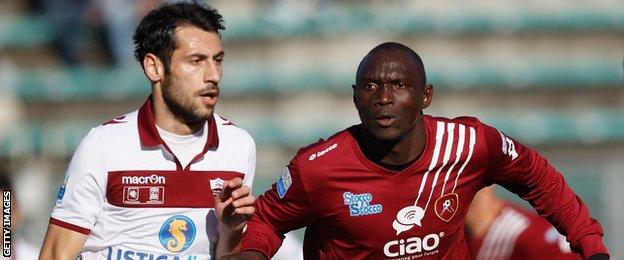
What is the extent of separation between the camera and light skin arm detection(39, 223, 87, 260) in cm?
575

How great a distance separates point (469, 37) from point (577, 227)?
9439 mm

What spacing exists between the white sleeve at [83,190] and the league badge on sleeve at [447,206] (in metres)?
1.55

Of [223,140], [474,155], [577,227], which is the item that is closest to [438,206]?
[474,155]

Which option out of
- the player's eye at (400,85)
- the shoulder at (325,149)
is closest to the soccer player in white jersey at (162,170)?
the shoulder at (325,149)

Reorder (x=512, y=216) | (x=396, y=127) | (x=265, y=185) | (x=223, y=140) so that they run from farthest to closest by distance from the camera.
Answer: (x=265, y=185)
(x=512, y=216)
(x=223, y=140)
(x=396, y=127)

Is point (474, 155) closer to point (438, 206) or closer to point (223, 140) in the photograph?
point (438, 206)

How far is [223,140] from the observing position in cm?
619

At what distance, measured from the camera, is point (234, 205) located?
5.55 metres

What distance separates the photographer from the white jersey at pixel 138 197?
19.1ft

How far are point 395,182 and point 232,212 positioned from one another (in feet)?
2.48

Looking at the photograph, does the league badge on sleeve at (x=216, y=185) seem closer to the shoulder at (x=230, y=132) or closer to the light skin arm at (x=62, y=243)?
the shoulder at (x=230, y=132)

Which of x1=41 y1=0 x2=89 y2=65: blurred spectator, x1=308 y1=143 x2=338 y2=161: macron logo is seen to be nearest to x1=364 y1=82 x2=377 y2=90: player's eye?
x1=308 y1=143 x2=338 y2=161: macron logo

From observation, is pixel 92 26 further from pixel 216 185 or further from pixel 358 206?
pixel 358 206

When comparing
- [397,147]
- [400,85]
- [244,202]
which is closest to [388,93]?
[400,85]
